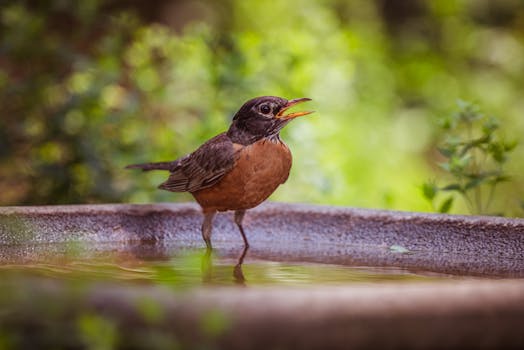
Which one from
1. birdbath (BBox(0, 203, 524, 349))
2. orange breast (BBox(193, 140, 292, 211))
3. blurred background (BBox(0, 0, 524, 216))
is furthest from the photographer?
blurred background (BBox(0, 0, 524, 216))

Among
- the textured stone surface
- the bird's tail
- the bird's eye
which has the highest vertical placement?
the bird's eye

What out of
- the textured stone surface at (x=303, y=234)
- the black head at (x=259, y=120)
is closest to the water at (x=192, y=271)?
the textured stone surface at (x=303, y=234)

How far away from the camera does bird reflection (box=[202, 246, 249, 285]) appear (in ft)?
9.16

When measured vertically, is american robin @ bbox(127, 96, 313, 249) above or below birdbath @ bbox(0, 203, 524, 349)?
above

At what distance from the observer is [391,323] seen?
5.75 feet

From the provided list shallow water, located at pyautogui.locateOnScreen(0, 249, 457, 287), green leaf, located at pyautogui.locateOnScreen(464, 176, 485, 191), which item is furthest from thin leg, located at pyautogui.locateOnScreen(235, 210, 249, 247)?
green leaf, located at pyautogui.locateOnScreen(464, 176, 485, 191)

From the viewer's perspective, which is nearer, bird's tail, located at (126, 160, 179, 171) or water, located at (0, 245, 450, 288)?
water, located at (0, 245, 450, 288)

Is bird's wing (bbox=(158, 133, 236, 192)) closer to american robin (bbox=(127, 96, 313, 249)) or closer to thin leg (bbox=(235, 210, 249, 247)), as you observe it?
american robin (bbox=(127, 96, 313, 249))

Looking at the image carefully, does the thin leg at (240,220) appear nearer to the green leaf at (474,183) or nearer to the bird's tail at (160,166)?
the bird's tail at (160,166)

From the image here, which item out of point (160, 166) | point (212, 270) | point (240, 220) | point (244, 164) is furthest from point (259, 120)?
point (160, 166)

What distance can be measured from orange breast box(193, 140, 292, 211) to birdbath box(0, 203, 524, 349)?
0.73ft

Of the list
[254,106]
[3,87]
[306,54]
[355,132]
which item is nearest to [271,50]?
[306,54]

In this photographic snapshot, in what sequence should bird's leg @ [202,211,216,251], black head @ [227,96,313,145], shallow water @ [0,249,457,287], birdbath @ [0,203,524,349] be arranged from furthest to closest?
bird's leg @ [202,211,216,251]
black head @ [227,96,313,145]
shallow water @ [0,249,457,287]
birdbath @ [0,203,524,349]

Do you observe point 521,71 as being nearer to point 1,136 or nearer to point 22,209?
point 1,136
